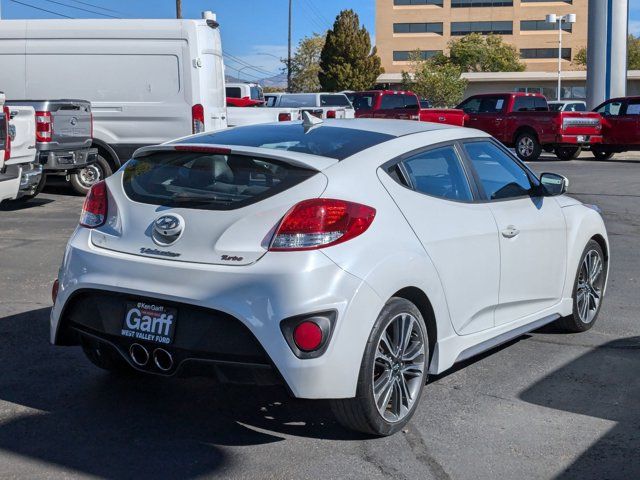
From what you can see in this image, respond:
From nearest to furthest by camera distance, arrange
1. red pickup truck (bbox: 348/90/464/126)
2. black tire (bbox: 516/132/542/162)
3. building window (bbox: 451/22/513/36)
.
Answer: black tire (bbox: 516/132/542/162) < red pickup truck (bbox: 348/90/464/126) < building window (bbox: 451/22/513/36)

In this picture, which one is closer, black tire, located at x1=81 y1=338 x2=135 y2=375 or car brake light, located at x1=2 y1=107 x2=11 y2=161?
black tire, located at x1=81 y1=338 x2=135 y2=375

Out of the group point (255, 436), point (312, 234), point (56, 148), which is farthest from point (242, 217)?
point (56, 148)

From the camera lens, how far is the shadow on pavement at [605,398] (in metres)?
4.12

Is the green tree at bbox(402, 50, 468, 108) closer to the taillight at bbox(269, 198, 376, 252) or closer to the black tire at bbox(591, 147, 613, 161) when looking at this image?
the black tire at bbox(591, 147, 613, 161)

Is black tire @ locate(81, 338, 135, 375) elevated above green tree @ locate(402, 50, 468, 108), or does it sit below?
below

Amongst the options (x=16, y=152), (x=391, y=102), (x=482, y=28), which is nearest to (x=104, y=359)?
(x=16, y=152)

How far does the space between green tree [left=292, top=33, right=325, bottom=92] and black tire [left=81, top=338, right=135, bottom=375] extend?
3085 inches

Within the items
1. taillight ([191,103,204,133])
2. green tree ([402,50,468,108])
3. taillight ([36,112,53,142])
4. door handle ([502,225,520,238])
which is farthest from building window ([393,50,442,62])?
door handle ([502,225,520,238])

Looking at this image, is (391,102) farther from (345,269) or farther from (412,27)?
(412,27)

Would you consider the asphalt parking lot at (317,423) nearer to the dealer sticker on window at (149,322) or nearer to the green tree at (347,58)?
the dealer sticker on window at (149,322)

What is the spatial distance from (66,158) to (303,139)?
927 cm

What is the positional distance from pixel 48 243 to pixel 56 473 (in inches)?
257

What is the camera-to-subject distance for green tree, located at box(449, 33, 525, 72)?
3260 inches

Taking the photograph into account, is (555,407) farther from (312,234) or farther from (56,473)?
(56,473)
